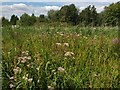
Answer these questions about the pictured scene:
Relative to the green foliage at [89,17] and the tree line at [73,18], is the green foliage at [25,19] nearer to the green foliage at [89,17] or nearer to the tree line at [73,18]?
the tree line at [73,18]

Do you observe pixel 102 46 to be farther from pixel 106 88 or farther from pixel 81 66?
pixel 106 88

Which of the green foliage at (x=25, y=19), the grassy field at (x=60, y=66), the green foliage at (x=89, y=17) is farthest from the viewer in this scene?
the green foliage at (x=89, y=17)

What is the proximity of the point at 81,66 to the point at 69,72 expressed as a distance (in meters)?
0.30

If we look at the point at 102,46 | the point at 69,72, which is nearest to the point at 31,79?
the point at 69,72

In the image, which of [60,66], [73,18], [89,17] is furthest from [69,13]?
[60,66]

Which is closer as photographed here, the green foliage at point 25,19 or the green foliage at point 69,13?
the green foliage at point 69,13

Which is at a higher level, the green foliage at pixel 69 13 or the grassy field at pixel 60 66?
the green foliage at pixel 69 13

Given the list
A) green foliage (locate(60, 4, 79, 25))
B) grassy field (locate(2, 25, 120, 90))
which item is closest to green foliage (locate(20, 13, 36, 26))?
green foliage (locate(60, 4, 79, 25))

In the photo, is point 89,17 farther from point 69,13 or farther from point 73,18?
point 69,13

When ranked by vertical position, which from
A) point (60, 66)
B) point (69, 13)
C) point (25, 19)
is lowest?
point (60, 66)

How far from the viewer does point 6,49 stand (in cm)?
376

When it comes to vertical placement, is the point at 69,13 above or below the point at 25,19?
above

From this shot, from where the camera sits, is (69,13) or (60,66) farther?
(69,13)

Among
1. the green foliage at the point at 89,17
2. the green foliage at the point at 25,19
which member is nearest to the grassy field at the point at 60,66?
the green foliage at the point at 25,19
